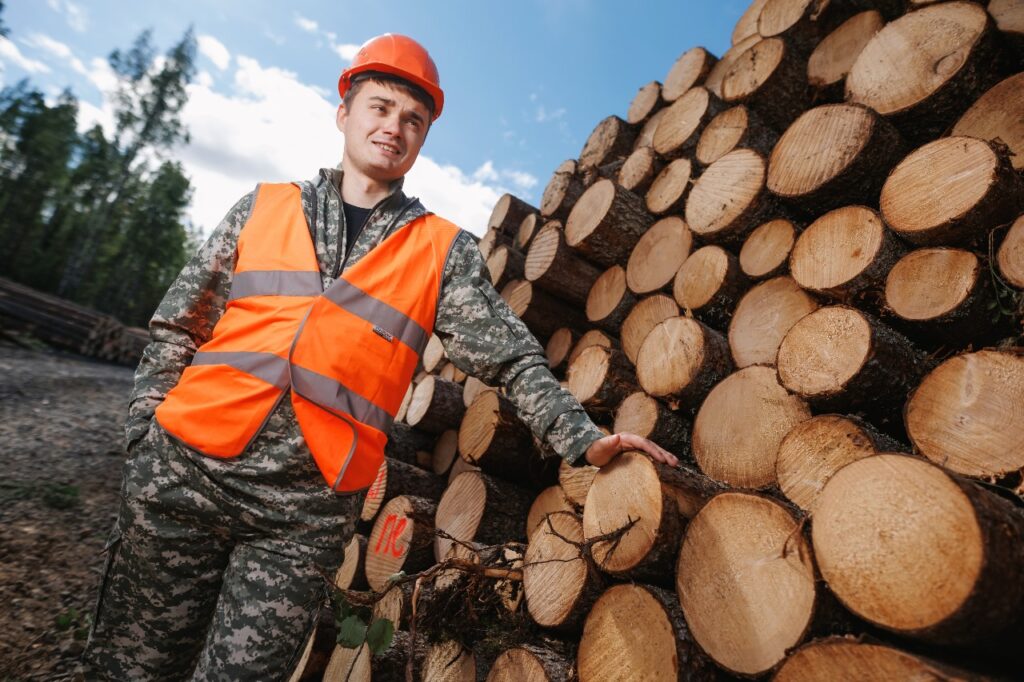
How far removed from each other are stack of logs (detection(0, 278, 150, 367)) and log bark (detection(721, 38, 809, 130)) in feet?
39.1

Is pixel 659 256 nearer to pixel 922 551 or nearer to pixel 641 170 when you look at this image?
pixel 641 170

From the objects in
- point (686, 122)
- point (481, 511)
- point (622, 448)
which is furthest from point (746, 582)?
point (686, 122)

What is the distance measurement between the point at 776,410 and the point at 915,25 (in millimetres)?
1765

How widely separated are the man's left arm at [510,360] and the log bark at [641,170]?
78.3 inches

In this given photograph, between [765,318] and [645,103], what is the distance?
2628 millimetres

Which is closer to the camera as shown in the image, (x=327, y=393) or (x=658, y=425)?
(x=327, y=393)

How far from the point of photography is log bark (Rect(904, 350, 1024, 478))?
128cm

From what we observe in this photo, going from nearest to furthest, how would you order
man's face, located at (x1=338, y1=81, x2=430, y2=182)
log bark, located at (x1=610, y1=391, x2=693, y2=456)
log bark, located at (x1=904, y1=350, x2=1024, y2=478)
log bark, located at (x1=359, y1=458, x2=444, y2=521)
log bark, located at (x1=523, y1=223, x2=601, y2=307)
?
1. log bark, located at (x1=904, y1=350, x2=1024, y2=478)
2. man's face, located at (x1=338, y1=81, x2=430, y2=182)
3. log bark, located at (x1=610, y1=391, x2=693, y2=456)
4. log bark, located at (x1=359, y1=458, x2=444, y2=521)
5. log bark, located at (x1=523, y1=223, x2=601, y2=307)

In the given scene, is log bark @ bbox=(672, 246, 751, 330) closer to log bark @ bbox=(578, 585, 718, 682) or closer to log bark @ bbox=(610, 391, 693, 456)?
log bark @ bbox=(610, 391, 693, 456)

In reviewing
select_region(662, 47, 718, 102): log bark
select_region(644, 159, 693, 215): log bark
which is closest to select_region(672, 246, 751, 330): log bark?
select_region(644, 159, 693, 215): log bark

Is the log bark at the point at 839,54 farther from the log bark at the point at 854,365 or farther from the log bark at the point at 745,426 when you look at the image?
the log bark at the point at 745,426

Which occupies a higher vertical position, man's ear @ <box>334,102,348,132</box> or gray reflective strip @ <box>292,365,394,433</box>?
man's ear @ <box>334,102,348,132</box>

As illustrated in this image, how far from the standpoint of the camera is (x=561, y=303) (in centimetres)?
339

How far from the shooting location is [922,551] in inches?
36.7
